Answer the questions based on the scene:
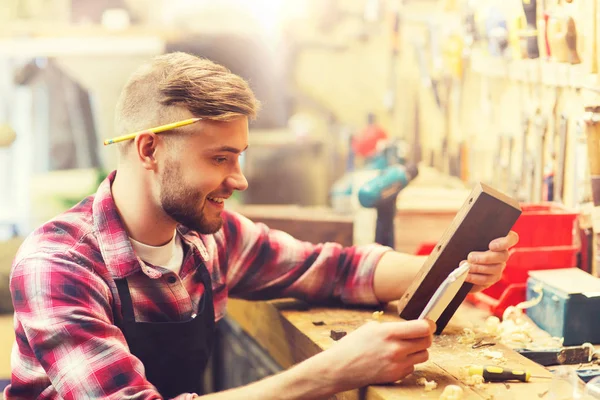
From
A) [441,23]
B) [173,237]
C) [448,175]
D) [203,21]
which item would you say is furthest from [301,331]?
[203,21]

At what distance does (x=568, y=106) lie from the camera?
2580mm

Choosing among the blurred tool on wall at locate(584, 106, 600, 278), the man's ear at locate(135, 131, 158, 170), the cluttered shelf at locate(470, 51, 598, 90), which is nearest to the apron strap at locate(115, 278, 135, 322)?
the man's ear at locate(135, 131, 158, 170)

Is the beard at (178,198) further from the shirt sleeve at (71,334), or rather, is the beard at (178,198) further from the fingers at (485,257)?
the fingers at (485,257)

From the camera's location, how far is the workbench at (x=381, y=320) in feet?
5.39

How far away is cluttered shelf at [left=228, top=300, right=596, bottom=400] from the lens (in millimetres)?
1642

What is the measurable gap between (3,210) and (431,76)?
2612 millimetres

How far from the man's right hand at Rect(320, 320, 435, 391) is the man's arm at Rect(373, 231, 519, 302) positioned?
A: 30 cm

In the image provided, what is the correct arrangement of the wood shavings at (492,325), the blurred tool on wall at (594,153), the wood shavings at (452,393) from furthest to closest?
1. the blurred tool on wall at (594,153)
2. the wood shavings at (492,325)
3. the wood shavings at (452,393)

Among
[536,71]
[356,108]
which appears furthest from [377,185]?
[356,108]

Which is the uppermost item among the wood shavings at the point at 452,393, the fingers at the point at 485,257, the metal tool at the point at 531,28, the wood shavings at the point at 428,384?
the metal tool at the point at 531,28

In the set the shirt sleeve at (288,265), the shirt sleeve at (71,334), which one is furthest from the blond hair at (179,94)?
the shirt sleeve at (288,265)

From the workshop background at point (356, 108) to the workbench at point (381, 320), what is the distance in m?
0.30

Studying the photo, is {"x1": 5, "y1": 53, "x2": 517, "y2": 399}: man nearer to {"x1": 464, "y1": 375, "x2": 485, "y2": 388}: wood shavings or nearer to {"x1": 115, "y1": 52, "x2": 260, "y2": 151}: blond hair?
{"x1": 115, "y1": 52, "x2": 260, "y2": 151}: blond hair

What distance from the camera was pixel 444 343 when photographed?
1.95 metres
